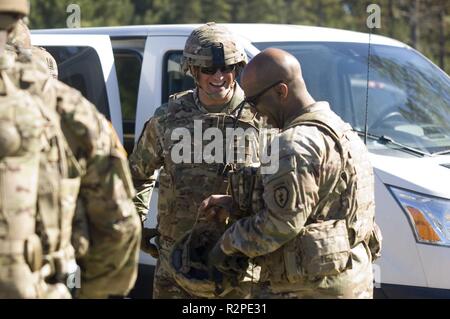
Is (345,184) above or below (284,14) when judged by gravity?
above

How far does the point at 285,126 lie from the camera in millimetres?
Result: 3355

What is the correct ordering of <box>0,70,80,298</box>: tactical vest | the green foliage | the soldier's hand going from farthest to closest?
1. the green foliage
2. the soldier's hand
3. <box>0,70,80,298</box>: tactical vest

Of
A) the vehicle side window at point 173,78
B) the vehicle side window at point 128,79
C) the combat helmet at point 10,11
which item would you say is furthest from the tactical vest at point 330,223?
the vehicle side window at point 128,79

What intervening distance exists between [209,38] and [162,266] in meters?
1.06

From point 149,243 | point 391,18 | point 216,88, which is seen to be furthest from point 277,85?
point 391,18

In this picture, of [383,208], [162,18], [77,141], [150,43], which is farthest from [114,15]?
[77,141]

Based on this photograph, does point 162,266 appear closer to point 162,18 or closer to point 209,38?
point 209,38

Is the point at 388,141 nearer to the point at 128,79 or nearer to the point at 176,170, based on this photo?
the point at 176,170

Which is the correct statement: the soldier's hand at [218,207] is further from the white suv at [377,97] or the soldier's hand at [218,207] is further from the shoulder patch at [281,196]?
the white suv at [377,97]

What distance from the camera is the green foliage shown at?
18.0 m

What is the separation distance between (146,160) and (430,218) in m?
1.37

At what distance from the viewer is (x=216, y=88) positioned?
13.6 feet

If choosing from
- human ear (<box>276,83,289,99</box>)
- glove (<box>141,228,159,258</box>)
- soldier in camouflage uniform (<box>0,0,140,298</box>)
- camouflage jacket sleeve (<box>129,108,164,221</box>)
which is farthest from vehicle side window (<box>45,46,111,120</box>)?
soldier in camouflage uniform (<box>0,0,140,298</box>)

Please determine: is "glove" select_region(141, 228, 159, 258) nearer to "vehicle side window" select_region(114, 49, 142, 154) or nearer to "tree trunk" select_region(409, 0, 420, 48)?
"vehicle side window" select_region(114, 49, 142, 154)
